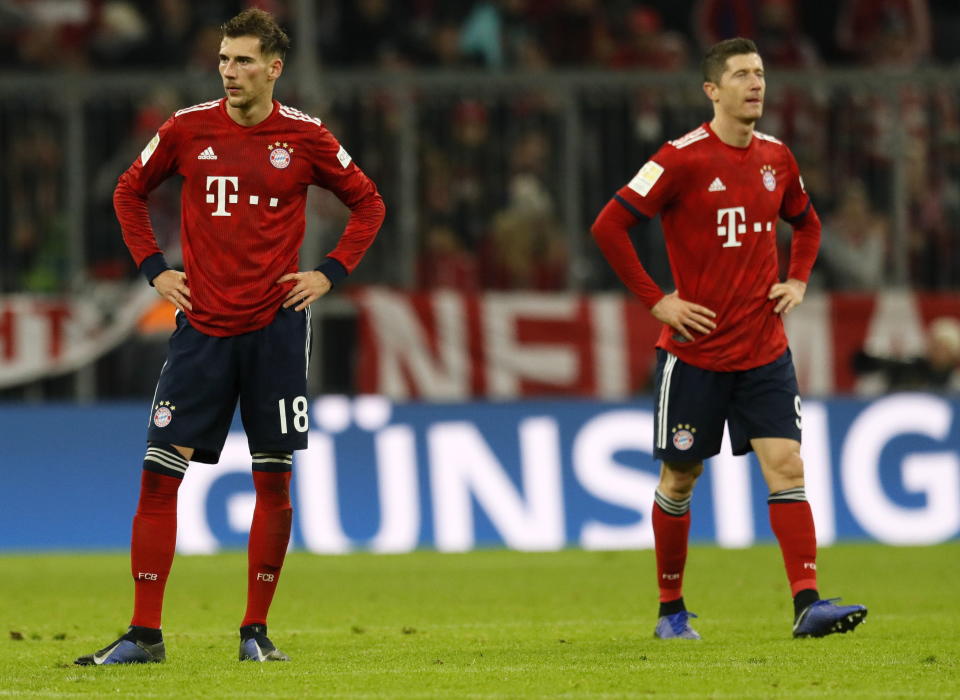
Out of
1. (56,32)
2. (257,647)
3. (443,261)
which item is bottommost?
(257,647)

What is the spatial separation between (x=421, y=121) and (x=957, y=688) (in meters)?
9.93

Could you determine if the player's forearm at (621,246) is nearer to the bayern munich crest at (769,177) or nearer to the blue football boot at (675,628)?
the bayern munich crest at (769,177)

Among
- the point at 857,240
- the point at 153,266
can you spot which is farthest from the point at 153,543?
the point at 857,240

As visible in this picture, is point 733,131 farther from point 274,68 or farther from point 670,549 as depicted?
point 274,68

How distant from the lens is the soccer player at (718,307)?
332 inches

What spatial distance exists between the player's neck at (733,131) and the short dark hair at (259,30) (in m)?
2.10

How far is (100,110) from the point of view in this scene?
15836 millimetres

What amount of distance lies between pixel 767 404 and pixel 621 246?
99 centimetres

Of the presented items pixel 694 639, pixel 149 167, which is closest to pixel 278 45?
pixel 149 167

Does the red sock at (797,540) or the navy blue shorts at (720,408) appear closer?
the red sock at (797,540)

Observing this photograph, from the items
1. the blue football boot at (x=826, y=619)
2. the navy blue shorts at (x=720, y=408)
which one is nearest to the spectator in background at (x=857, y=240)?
the navy blue shorts at (x=720, y=408)

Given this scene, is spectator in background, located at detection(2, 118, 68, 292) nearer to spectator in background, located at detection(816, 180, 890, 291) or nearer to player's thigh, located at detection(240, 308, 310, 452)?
spectator in background, located at detection(816, 180, 890, 291)

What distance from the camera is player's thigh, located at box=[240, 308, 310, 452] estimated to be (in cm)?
768

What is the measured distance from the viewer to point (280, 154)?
776 cm
